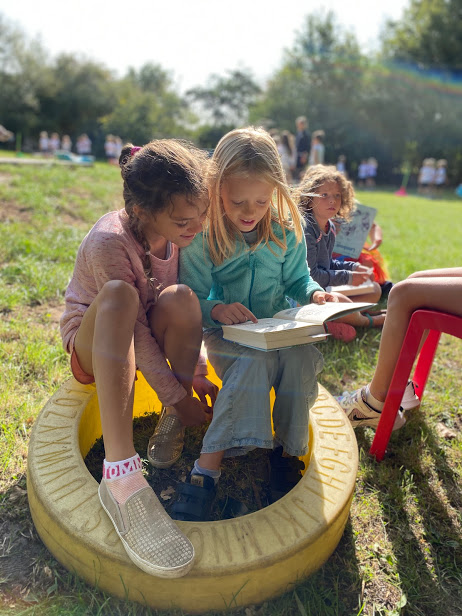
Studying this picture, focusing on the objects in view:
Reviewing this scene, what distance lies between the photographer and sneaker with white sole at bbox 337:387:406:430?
2115 mm

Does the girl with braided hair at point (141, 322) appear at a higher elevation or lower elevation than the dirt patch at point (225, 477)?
higher

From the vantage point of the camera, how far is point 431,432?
2.31 meters

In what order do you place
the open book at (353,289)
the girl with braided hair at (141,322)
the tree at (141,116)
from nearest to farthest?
the girl with braided hair at (141,322) < the open book at (353,289) < the tree at (141,116)

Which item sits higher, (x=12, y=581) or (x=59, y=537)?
(x=59, y=537)

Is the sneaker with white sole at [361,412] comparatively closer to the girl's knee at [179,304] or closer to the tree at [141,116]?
the girl's knee at [179,304]

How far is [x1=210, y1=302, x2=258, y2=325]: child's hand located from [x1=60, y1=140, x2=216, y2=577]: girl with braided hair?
9cm

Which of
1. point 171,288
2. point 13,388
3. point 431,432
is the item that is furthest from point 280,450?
point 13,388

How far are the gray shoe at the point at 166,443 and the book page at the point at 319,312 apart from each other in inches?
25.0

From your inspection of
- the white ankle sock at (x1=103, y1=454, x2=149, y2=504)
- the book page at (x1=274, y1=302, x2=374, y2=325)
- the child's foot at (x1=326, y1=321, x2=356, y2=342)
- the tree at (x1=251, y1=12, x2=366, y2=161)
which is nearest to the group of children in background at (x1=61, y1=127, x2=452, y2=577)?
the white ankle sock at (x1=103, y1=454, x2=149, y2=504)

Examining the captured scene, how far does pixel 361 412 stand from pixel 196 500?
914 millimetres

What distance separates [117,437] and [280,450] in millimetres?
655

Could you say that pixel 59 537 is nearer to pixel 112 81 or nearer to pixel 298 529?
pixel 298 529

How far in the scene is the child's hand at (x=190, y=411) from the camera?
191 cm

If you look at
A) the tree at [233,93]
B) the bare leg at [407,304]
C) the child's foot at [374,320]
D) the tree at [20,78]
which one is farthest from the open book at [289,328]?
the tree at [233,93]
